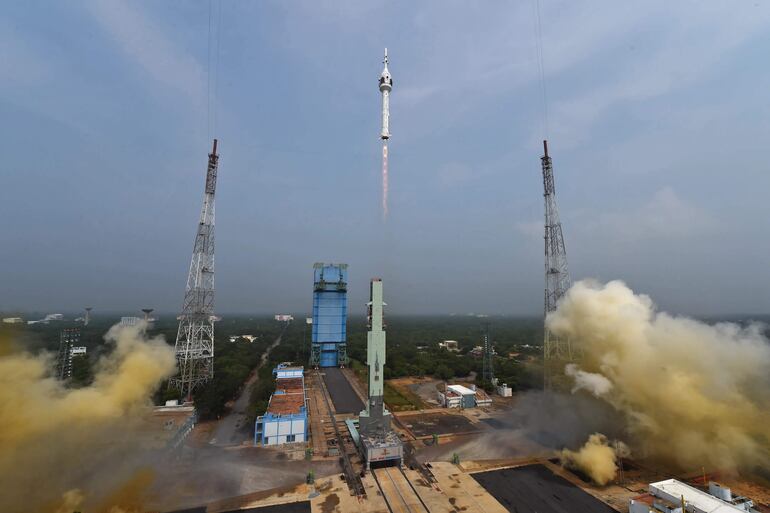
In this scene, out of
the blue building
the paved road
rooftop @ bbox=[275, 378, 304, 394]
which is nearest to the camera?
the blue building

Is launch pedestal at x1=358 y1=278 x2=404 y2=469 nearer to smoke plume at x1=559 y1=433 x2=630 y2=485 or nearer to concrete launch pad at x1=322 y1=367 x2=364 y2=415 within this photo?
concrete launch pad at x1=322 y1=367 x2=364 y2=415

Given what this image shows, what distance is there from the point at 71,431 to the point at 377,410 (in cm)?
2430

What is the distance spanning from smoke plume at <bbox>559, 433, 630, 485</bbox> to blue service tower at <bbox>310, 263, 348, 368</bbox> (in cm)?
5584

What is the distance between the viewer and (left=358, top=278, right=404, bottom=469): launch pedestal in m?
34.4

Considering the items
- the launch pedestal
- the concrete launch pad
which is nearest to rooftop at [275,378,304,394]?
the concrete launch pad

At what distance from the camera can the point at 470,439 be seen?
136 ft

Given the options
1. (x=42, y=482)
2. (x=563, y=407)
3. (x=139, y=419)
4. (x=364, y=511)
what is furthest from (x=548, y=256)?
(x=42, y=482)

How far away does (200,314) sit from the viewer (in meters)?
51.2

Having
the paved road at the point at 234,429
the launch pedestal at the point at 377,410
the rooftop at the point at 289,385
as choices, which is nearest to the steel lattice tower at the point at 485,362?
the launch pedestal at the point at 377,410

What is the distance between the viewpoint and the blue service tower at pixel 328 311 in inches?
3241

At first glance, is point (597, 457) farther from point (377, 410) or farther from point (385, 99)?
point (385, 99)

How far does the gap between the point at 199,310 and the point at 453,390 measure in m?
38.8

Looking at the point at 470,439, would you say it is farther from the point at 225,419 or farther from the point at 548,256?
the point at 225,419

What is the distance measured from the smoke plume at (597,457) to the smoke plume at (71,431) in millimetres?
34607
